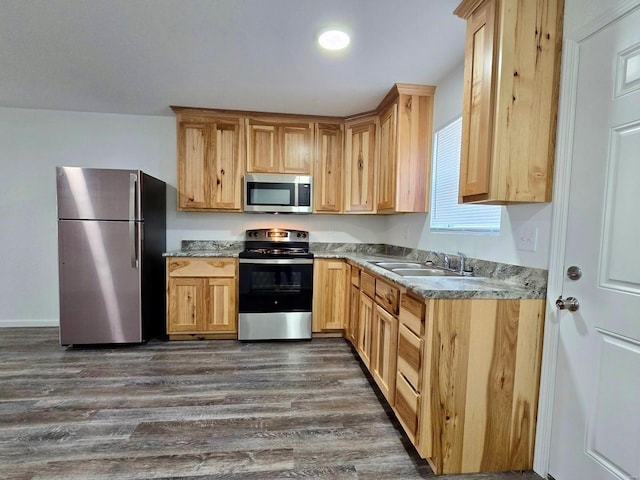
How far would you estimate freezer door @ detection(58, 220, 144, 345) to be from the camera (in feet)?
9.14

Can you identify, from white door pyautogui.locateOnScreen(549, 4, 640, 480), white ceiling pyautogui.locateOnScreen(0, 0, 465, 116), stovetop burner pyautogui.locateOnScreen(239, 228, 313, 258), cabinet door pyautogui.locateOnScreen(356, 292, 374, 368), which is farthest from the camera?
stovetop burner pyautogui.locateOnScreen(239, 228, 313, 258)

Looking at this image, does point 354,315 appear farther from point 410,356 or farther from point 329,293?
point 410,356

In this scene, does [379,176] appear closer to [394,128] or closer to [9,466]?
[394,128]

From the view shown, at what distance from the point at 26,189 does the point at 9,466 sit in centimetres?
302

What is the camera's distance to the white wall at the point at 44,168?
11.0ft

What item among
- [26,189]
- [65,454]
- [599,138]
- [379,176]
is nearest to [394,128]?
[379,176]

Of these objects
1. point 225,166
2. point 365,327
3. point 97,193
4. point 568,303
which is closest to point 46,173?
point 97,193

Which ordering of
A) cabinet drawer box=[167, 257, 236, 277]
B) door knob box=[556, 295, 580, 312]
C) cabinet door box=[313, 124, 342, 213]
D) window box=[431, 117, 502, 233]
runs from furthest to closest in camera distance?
cabinet door box=[313, 124, 342, 213] → cabinet drawer box=[167, 257, 236, 277] → window box=[431, 117, 502, 233] → door knob box=[556, 295, 580, 312]

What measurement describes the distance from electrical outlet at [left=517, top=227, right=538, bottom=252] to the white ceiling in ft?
4.06

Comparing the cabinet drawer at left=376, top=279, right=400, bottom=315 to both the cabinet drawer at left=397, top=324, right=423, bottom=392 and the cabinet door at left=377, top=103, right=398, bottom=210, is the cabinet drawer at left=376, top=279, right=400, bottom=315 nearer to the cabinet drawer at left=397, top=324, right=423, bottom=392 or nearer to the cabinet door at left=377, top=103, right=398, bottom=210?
the cabinet drawer at left=397, top=324, right=423, bottom=392

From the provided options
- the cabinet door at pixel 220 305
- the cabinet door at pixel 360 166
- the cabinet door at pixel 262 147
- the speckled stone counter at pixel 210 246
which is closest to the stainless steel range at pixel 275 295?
Result: the cabinet door at pixel 220 305

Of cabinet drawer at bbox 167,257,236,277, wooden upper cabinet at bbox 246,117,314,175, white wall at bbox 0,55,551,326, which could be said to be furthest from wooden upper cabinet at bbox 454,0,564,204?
cabinet drawer at bbox 167,257,236,277

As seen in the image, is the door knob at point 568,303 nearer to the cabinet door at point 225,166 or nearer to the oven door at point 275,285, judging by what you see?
the oven door at point 275,285

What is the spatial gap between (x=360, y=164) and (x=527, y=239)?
2000 millimetres
